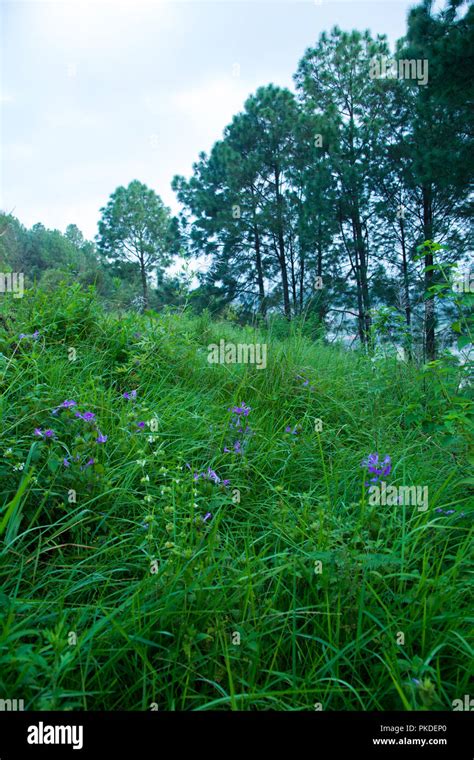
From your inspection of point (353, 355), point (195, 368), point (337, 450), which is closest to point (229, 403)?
point (195, 368)

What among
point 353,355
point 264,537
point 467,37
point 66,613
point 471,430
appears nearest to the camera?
point 66,613

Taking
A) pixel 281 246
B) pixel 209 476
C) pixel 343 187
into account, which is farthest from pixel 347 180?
pixel 209 476

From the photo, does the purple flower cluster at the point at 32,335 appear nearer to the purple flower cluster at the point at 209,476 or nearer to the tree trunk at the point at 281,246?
the purple flower cluster at the point at 209,476

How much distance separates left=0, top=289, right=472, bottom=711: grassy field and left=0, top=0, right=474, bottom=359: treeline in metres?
1.72

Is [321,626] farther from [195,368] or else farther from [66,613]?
[195,368]

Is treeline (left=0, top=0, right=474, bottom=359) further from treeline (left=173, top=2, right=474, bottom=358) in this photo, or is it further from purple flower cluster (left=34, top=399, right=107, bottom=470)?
purple flower cluster (left=34, top=399, right=107, bottom=470)

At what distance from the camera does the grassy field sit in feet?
3.64

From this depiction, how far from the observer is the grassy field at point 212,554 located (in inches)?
43.7

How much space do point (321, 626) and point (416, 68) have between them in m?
9.77

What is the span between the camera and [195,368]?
314 centimetres

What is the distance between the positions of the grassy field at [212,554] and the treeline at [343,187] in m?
1.72
